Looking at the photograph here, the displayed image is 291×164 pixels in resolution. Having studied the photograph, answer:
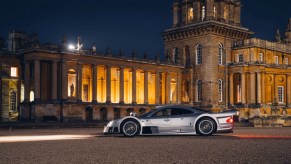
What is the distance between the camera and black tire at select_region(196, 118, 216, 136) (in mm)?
20500

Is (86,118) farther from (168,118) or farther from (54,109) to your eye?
(168,118)

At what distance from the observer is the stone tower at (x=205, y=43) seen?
67438 millimetres

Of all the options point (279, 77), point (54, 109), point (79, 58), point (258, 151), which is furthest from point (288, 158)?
point (279, 77)

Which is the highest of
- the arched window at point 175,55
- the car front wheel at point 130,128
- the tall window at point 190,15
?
the tall window at point 190,15

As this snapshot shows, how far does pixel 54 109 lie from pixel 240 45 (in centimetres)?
3060

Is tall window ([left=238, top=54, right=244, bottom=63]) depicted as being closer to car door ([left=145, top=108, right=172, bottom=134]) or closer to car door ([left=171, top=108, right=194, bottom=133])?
car door ([left=171, top=108, right=194, bottom=133])

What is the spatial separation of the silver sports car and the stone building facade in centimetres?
3401

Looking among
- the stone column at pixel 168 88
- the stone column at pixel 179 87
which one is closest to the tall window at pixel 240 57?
the stone column at pixel 179 87

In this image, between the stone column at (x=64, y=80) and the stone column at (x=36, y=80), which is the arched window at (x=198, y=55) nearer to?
the stone column at (x=64, y=80)

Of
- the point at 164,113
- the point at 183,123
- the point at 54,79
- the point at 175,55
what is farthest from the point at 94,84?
the point at 183,123

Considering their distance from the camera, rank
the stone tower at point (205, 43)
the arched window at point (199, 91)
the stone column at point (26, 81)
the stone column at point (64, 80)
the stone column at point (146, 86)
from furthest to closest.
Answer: the arched window at point (199, 91) → the stone tower at point (205, 43) → the stone column at point (146, 86) → the stone column at point (64, 80) → the stone column at point (26, 81)

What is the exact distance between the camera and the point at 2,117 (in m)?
56.1

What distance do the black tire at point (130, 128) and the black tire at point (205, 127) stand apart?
2.67 meters

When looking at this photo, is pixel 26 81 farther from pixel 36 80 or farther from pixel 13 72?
pixel 13 72
